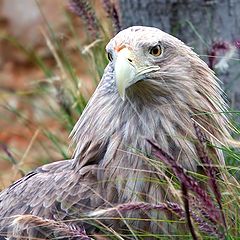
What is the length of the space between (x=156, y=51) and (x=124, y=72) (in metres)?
0.31

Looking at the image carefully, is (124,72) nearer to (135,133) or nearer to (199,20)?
(135,133)

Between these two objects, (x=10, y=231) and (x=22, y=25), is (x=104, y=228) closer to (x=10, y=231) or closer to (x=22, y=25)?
(x=10, y=231)

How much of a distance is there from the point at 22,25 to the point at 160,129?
7655mm

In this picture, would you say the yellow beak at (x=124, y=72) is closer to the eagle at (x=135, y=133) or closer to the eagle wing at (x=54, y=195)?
the eagle at (x=135, y=133)

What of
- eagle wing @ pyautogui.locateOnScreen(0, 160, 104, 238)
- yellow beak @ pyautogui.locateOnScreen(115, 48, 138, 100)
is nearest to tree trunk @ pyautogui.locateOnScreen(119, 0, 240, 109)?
eagle wing @ pyautogui.locateOnScreen(0, 160, 104, 238)

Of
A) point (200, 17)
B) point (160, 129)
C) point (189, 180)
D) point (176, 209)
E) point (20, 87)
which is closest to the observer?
point (189, 180)

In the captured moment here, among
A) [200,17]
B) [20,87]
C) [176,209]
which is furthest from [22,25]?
[176,209]

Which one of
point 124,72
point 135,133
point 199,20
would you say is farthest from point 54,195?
point 199,20

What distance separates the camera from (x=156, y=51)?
380cm

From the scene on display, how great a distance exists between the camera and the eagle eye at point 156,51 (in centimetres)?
378

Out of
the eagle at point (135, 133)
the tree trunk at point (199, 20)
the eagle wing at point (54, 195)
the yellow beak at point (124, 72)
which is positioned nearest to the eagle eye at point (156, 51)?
the eagle at point (135, 133)

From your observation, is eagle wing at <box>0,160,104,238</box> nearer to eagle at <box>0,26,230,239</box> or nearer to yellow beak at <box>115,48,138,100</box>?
eagle at <box>0,26,230,239</box>

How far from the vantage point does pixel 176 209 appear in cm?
288

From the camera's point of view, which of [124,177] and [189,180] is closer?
[189,180]
